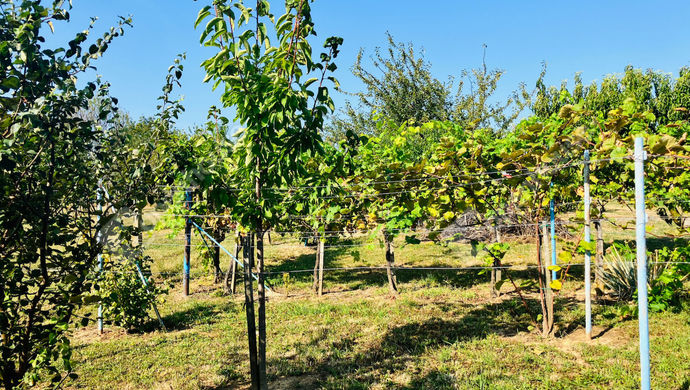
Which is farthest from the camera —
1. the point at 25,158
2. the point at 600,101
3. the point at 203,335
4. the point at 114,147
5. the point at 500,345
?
the point at 600,101

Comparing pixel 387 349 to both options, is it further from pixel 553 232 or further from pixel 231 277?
pixel 231 277

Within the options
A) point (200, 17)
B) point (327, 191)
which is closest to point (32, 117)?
point (200, 17)

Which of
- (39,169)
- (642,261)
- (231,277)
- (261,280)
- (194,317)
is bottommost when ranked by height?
(194,317)

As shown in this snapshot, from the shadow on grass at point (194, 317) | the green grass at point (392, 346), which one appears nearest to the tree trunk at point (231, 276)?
the green grass at point (392, 346)

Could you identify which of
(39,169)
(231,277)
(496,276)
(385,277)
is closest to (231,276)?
(231,277)

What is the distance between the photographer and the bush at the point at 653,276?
5723mm

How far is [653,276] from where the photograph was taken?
19.5ft

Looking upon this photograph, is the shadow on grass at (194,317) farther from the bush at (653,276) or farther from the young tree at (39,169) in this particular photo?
the bush at (653,276)

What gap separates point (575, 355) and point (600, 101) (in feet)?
46.9

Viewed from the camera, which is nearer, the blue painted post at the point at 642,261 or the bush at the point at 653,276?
the blue painted post at the point at 642,261

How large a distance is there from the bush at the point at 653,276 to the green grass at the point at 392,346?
9.9 inches

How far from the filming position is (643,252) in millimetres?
3059

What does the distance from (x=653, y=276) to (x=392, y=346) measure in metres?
3.87

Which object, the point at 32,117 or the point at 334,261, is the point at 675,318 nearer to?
the point at 32,117
